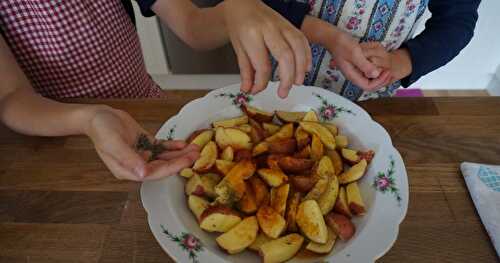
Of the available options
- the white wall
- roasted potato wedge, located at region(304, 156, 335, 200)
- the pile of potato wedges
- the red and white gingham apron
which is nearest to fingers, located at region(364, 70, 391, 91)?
the pile of potato wedges

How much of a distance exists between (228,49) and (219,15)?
35.1 inches

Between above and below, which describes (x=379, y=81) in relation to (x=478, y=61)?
above

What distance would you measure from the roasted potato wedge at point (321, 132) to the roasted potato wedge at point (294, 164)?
0.06 m

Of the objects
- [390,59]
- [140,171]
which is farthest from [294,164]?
[390,59]

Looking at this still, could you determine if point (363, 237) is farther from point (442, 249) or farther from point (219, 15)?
point (219, 15)

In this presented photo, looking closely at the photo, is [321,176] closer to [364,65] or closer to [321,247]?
[321,247]

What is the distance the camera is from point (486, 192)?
620 mm

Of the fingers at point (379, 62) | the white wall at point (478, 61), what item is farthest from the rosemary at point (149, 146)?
the white wall at point (478, 61)

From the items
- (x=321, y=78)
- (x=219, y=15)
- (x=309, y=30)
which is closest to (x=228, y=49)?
(x=321, y=78)

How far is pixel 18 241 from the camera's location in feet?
1.91

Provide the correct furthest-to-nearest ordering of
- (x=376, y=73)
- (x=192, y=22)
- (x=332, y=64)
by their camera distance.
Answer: (x=332, y=64)
(x=192, y=22)
(x=376, y=73)

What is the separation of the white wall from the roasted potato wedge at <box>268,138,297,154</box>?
146 centimetres

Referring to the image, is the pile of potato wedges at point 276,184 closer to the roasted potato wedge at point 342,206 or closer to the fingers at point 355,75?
the roasted potato wedge at point 342,206

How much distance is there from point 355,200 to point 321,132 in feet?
0.44
